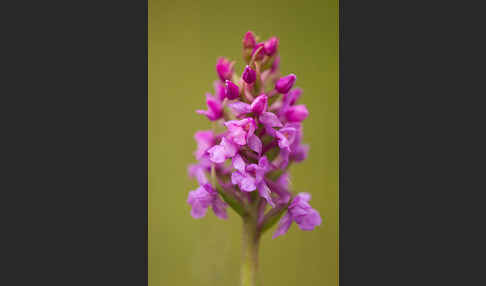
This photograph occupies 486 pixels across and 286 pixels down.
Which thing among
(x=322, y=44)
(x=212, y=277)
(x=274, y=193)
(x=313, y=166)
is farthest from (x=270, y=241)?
(x=322, y=44)

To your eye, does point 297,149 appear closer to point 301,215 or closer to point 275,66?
point 301,215

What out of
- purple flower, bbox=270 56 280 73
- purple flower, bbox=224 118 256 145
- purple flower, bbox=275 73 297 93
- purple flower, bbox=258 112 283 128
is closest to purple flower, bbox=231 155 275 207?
purple flower, bbox=224 118 256 145

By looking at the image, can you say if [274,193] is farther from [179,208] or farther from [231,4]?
[231,4]

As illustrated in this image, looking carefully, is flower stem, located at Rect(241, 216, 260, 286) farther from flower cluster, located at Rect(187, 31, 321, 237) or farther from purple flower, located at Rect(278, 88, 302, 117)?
purple flower, located at Rect(278, 88, 302, 117)

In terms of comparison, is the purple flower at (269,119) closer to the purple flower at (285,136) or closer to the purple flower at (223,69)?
the purple flower at (285,136)

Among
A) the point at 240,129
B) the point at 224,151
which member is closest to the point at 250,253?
the point at 224,151

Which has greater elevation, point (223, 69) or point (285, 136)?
point (223, 69)
